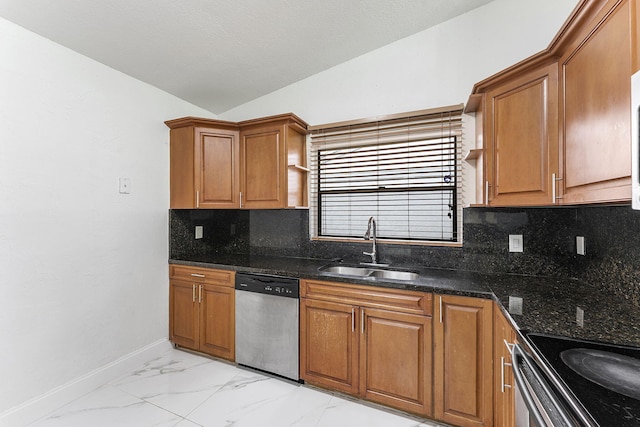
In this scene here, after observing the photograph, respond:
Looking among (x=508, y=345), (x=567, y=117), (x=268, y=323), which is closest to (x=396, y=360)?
(x=508, y=345)

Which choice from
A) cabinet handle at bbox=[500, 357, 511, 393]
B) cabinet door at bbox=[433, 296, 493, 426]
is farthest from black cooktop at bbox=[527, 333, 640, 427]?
cabinet door at bbox=[433, 296, 493, 426]

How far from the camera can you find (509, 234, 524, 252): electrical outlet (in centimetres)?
201

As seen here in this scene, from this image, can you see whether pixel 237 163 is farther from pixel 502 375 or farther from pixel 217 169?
pixel 502 375

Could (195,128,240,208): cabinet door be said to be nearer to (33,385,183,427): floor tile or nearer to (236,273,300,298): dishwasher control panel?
(236,273,300,298): dishwasher control panel

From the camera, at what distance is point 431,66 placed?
2297mm

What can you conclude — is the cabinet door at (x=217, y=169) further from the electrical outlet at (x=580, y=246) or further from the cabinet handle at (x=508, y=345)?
the electrical outlet at (x=580, y=246)

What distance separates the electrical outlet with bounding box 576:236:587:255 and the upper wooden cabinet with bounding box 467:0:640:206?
65 cm

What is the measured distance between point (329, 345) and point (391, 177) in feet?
4.83

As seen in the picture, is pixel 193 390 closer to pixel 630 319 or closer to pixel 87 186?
pixel 87 186

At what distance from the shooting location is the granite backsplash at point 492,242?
4.92 feet

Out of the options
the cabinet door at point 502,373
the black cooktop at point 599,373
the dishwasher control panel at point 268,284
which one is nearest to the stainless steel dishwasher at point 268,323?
the dishwasher control panel at point 268,284

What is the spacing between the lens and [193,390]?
210 cm

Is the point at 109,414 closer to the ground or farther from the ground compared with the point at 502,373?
closer to the ground

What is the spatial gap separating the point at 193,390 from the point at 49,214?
63.0 inches
